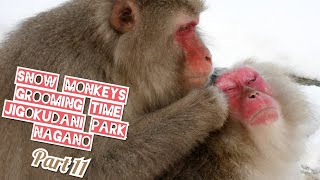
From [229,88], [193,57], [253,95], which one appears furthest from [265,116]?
[193,57]

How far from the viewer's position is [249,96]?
9.72 feet

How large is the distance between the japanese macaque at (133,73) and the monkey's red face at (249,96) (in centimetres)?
9

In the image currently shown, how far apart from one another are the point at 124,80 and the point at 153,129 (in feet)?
1.10

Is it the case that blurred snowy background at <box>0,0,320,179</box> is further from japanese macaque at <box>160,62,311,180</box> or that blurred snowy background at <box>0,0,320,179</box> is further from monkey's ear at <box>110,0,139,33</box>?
monkey's ear at <box>110,0,139,33</box>

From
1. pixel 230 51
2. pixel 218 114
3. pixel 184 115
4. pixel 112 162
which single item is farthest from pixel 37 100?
pixel 230 51

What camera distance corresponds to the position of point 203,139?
2979mm

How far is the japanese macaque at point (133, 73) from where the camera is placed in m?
2.92

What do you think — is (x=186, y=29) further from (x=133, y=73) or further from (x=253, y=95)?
(x=253, y=95)

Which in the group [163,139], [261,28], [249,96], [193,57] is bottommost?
[163,139]

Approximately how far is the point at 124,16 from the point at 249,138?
969mm

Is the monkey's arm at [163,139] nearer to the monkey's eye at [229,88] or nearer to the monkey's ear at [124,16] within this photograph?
the monkey's eye at [229,88]

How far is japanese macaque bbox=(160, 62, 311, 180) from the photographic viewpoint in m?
2.95

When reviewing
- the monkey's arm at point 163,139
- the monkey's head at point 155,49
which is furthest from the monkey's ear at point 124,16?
the monkey's arm at point 163,139

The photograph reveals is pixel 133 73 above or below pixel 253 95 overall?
above
